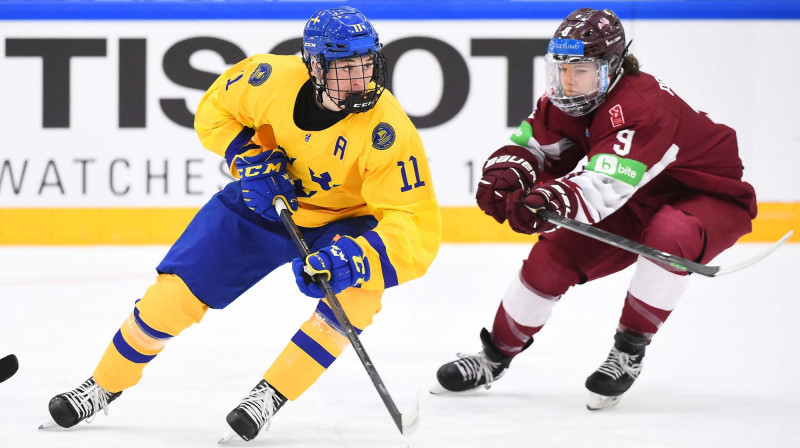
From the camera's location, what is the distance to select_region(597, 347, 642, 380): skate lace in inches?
116

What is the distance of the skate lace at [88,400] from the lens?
265 cm

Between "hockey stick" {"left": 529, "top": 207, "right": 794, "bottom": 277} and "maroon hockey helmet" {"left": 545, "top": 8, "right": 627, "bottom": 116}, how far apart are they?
0.35 meters

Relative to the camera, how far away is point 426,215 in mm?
2625

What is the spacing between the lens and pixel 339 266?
2.46 meters

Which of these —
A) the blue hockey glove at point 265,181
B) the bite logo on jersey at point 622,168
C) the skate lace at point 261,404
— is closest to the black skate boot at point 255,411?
the skate lace at point 261,404

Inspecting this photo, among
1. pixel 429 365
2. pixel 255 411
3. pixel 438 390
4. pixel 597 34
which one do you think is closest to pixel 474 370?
pixel 438 390

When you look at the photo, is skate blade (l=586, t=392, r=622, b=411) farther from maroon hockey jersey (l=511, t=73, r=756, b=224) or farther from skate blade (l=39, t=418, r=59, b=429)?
skate blade (l=39, t=418, r=59, b=429)

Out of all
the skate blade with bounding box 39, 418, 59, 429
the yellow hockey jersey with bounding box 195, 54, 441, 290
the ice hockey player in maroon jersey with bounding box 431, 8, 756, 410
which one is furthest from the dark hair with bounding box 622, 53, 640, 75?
the skate blade with bounding box 39, 418, 59, 429

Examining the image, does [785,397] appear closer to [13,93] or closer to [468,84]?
[468,84]

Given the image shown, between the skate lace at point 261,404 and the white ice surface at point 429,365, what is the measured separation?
0.22 feet

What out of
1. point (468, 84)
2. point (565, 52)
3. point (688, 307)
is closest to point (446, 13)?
point (468, 84)

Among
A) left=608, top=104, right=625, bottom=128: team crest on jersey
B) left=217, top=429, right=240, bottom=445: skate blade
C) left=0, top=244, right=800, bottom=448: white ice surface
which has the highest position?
left=608, top=104, right=625, bottom=128: team crest on jersey

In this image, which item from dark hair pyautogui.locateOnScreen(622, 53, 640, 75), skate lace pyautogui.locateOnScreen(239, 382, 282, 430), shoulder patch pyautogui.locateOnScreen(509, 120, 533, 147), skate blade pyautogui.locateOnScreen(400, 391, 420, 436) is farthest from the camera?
shoulder patch pyautogui.locateOnScreen(509, 120, 533, 147)

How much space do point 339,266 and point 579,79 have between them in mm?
928
